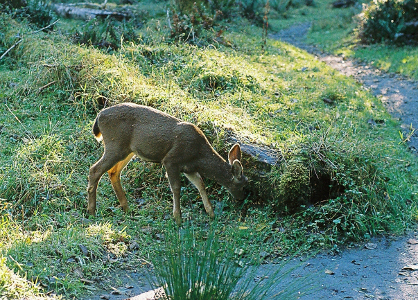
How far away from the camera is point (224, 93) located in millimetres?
8938

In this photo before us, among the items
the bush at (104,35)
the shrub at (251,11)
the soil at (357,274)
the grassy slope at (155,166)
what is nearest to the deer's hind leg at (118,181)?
the grassy slope at (155,166)

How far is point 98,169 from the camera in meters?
→ 6.07

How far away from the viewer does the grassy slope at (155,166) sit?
538cm

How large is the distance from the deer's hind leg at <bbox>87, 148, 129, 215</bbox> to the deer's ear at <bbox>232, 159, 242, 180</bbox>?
132 centimetres

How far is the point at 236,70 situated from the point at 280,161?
369cm

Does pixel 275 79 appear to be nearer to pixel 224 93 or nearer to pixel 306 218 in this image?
pixel 224 93

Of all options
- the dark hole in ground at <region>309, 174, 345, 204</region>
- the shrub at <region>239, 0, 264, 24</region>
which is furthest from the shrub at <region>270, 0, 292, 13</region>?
the dark hole in ground at <region>309, 174, 345, 204</region>

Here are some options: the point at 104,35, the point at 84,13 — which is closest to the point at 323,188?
the point at 104,35

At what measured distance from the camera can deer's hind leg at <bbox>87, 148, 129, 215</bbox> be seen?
19.7 ft

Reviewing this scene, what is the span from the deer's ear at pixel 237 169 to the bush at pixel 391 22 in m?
11.8

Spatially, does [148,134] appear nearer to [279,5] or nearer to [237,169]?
[237,169]

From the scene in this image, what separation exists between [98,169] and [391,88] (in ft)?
28.7

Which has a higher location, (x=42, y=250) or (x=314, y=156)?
(x=314, y=156)

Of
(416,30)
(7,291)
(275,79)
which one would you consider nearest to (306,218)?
(7,291)
